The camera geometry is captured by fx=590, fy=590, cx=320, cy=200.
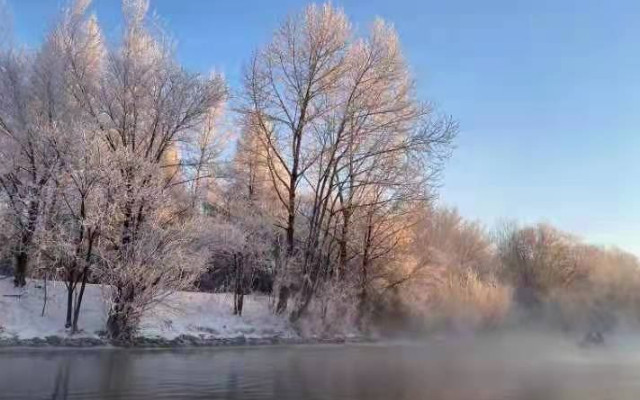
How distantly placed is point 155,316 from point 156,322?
0.95ft

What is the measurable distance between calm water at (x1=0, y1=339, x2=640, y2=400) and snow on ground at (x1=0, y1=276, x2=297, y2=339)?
2.82m

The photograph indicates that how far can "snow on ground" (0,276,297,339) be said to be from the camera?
72.7 ft

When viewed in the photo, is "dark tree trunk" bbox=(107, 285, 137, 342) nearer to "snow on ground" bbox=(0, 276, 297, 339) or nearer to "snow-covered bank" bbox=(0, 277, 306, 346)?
"snow-covered bank" bbox=(0, 277, 306, 346)

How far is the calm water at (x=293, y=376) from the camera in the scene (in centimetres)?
1180

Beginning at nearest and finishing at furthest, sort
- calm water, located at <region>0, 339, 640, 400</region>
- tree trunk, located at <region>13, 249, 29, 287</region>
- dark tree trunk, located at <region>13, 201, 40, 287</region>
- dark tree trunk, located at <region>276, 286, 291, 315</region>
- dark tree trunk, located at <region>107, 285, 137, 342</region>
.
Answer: calm water, located at <region>0, 339, 640, 400</region>
dark tree trunk, located at <region>107, 285, 137, 342</region>
dark tree trunk, located at <region>13, 201, 40, 287</region>
tree trunk, located at <region>13, 249, 29, 287</region>
dark tree trunk, located at <region>276, 286, 291, 315</region>

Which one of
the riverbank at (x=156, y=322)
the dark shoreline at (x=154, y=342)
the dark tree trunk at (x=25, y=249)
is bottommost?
the dark shoreline at (x=154, y=342)

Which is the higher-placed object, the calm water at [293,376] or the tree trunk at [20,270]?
the tree trunk at [20,270]

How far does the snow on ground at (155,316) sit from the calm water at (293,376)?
9.24 feet

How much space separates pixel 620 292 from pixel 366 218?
28.6 metres

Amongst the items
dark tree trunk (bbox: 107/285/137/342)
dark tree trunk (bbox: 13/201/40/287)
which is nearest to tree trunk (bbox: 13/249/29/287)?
dark tree trunk (bbox: 13/201/40/287)

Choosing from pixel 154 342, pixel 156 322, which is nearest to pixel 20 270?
pixel 156 322

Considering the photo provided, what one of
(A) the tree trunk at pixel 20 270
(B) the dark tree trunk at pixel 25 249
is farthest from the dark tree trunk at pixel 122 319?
(A) the tree trunk at pixel 20 270

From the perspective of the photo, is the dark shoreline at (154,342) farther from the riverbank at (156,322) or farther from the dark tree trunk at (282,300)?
the dark tree trunk at (282,300)

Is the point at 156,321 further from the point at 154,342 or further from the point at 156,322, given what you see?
the point at 154,342
